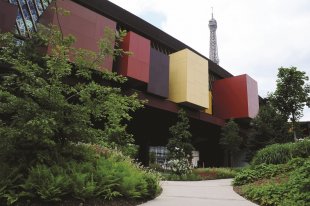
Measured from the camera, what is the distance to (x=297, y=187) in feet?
27.4

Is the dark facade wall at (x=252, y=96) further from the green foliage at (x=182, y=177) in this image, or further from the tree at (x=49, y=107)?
the tree at (x=49, y=107)

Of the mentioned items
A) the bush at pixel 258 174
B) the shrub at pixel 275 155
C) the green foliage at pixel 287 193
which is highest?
the shrub at pixel 275 155

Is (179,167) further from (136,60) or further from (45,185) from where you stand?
(45,185)

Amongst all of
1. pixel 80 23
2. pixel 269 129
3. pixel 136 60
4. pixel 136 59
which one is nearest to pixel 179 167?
pixel 136 60

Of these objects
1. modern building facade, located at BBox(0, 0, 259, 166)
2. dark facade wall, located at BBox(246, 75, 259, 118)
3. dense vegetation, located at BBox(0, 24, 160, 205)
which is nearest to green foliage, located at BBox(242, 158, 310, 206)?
dense vegetation, located at BBox(0, 24, 160, 205)

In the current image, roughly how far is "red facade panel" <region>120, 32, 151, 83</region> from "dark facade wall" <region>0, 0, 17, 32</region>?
34.5 feet

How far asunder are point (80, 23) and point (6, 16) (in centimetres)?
628

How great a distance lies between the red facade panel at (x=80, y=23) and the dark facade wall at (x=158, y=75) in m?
6.07

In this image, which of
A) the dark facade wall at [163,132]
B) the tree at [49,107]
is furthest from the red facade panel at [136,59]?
the tree at [49,107]

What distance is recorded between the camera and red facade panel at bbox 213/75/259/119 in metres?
44.7

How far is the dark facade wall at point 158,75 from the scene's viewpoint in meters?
32.0

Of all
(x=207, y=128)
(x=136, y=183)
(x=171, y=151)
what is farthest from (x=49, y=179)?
(x=207, y=128)

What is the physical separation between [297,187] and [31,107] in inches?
290

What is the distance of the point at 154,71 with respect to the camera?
3262 cm
